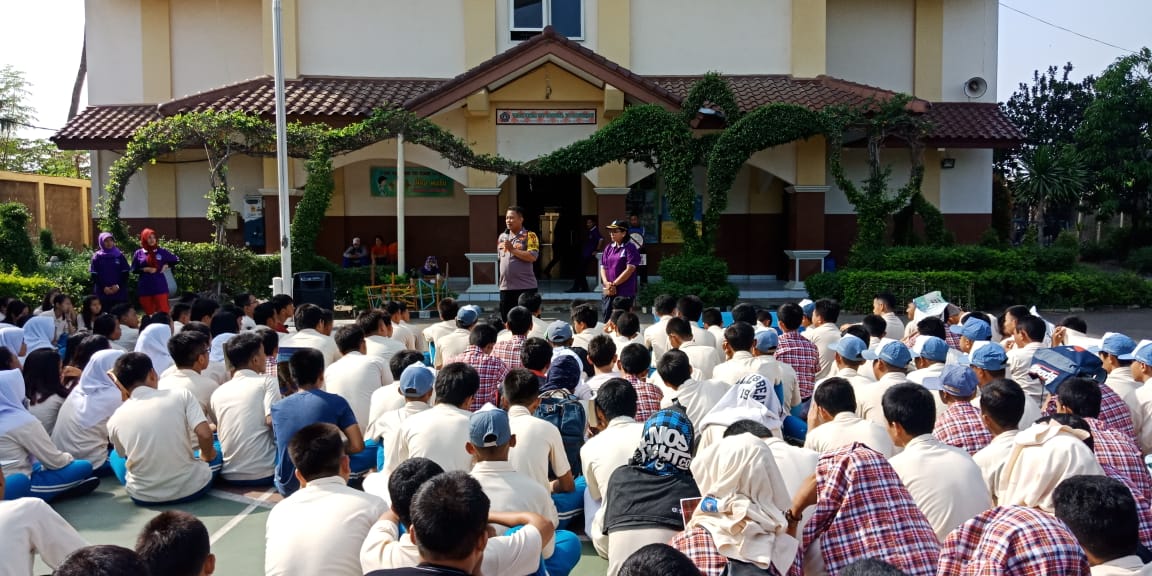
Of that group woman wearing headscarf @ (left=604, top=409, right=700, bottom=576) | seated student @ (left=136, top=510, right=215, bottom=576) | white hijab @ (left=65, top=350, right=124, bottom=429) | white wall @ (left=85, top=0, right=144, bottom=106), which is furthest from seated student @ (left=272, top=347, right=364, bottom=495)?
white wall @ (left=85, top=0, right=144, bottom=106)

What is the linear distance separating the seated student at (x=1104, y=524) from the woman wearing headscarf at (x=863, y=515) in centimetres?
54

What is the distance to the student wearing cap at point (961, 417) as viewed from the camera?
4473mm

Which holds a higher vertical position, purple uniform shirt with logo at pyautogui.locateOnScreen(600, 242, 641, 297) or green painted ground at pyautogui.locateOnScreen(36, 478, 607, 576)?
purple uniform shirt with logo at pyautogui.locateOnScreen(600, 242, 641, 297)

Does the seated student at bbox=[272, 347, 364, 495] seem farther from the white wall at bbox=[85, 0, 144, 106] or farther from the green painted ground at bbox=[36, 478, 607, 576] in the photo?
the white wall at bbox=[85, 0, 144, 106]

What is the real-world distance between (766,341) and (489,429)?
3258mm

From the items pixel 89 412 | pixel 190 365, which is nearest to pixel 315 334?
pixel 190 365

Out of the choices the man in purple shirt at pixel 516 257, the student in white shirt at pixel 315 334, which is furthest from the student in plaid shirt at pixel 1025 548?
the man in purple shirt at pixel 516 257

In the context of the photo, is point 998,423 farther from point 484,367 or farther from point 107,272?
point 107,272

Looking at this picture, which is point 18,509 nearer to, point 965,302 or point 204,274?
point 204,274

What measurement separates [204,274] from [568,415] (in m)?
9.78

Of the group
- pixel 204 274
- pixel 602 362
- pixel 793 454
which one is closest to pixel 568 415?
pixel 602 362

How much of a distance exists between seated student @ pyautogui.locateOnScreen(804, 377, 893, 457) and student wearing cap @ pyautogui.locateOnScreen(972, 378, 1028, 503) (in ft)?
1.43

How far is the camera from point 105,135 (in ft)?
51.3

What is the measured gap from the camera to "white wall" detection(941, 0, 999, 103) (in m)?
17.5
